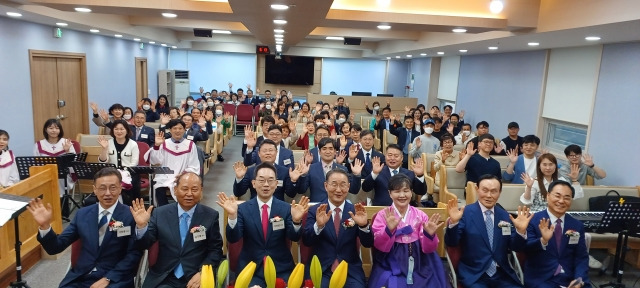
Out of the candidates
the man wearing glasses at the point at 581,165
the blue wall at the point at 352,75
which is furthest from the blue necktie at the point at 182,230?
the blue wall at the point at 352,75

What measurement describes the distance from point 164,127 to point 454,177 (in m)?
5.00

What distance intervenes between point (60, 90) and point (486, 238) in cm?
835

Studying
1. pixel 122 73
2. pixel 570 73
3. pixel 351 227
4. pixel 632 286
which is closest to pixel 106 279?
pixel 351 227

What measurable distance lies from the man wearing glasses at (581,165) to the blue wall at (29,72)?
790 centimetres

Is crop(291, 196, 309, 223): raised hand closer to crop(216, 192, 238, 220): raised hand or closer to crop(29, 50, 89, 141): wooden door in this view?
crop(216, 192, 238, 220): raised hand

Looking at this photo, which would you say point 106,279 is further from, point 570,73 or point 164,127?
point 570,73

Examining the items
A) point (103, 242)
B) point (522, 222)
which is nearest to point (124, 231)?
point (103, 242)

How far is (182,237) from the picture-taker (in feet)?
10.6

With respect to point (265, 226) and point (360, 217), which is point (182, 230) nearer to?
point (265, 226)

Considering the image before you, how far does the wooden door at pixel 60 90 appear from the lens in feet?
25.6

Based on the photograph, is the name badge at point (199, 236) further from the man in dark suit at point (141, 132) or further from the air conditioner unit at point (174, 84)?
the air conditioner unit at point (174, 84)

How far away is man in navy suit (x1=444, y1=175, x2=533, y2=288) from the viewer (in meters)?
3.38

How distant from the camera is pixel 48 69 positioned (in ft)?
27.1

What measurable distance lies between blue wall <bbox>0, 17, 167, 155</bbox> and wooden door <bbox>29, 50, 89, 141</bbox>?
0.15 metres
